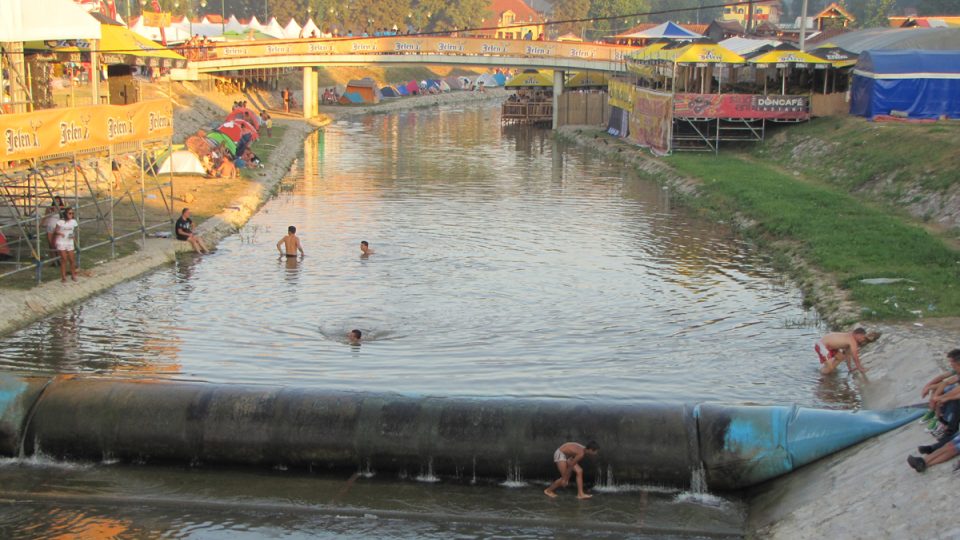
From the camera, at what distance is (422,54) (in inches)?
2776

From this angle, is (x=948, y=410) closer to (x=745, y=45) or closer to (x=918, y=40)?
(x=918, y=40)

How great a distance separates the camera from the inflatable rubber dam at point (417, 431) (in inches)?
595

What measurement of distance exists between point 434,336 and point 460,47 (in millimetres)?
49520

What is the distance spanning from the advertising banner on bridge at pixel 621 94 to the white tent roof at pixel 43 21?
35212mm

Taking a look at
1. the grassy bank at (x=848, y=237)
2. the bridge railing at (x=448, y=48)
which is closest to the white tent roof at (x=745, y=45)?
the bridge railing at (x=448, y=48)

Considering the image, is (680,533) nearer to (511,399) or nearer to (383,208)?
(511,399)

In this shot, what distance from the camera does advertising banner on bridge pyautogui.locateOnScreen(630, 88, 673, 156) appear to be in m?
51.5

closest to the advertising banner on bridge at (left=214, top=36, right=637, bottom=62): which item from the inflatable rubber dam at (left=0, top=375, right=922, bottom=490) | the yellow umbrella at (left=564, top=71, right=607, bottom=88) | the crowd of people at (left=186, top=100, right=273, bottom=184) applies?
the yellow umbrella at (left=564, top=71, right=607, bottom=88)

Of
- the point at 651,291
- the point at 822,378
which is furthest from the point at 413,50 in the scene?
the point at 822,378

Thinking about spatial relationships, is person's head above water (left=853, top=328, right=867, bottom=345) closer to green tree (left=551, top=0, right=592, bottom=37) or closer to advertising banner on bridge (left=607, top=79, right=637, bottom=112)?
advertising banner on bridge (left=607, top=79, right=637, bottom=112)

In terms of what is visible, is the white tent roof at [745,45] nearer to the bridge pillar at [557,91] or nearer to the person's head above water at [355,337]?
the bridge pillar at [557,91]

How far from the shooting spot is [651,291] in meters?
26.1

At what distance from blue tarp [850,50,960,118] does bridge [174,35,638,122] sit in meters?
24.2

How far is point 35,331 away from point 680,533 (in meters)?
14.0
